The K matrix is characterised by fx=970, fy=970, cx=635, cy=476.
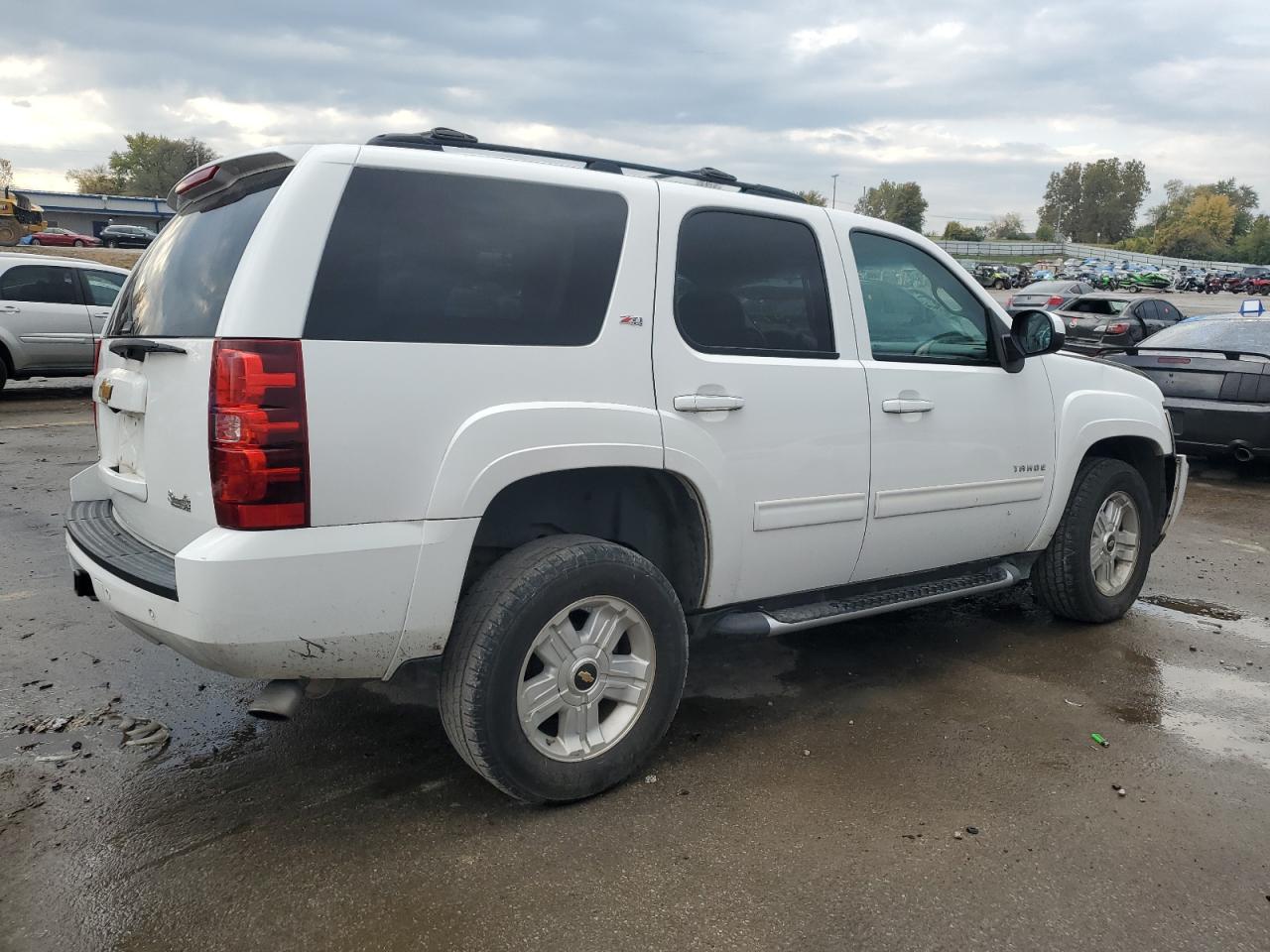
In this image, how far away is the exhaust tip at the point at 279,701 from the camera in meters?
2.70

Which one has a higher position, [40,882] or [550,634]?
[550,634]

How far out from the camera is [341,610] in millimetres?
2582

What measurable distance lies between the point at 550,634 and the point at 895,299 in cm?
208

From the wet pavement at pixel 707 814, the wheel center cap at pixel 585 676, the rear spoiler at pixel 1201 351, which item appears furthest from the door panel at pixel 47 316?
the rear spoiler at pixel 1201 351

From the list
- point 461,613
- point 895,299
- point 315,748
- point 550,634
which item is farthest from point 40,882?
point 895,299

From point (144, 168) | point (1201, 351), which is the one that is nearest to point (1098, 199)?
point (144, 168)

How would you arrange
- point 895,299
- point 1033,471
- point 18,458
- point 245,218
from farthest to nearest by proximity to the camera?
point 18,458 → point 1033,471 → point 895,299 → point 245,218

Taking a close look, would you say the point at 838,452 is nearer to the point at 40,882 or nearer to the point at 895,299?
the point at 895,299

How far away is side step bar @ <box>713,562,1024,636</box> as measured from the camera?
11.4 feet

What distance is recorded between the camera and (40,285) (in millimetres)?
11898

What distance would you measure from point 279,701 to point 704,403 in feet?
5.16

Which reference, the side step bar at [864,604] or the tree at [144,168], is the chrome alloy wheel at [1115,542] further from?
the tree at [144,168]

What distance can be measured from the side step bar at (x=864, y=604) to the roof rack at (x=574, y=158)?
1583 millimetres

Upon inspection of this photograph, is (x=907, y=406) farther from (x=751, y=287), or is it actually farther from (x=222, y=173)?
(x=222, y=173)
